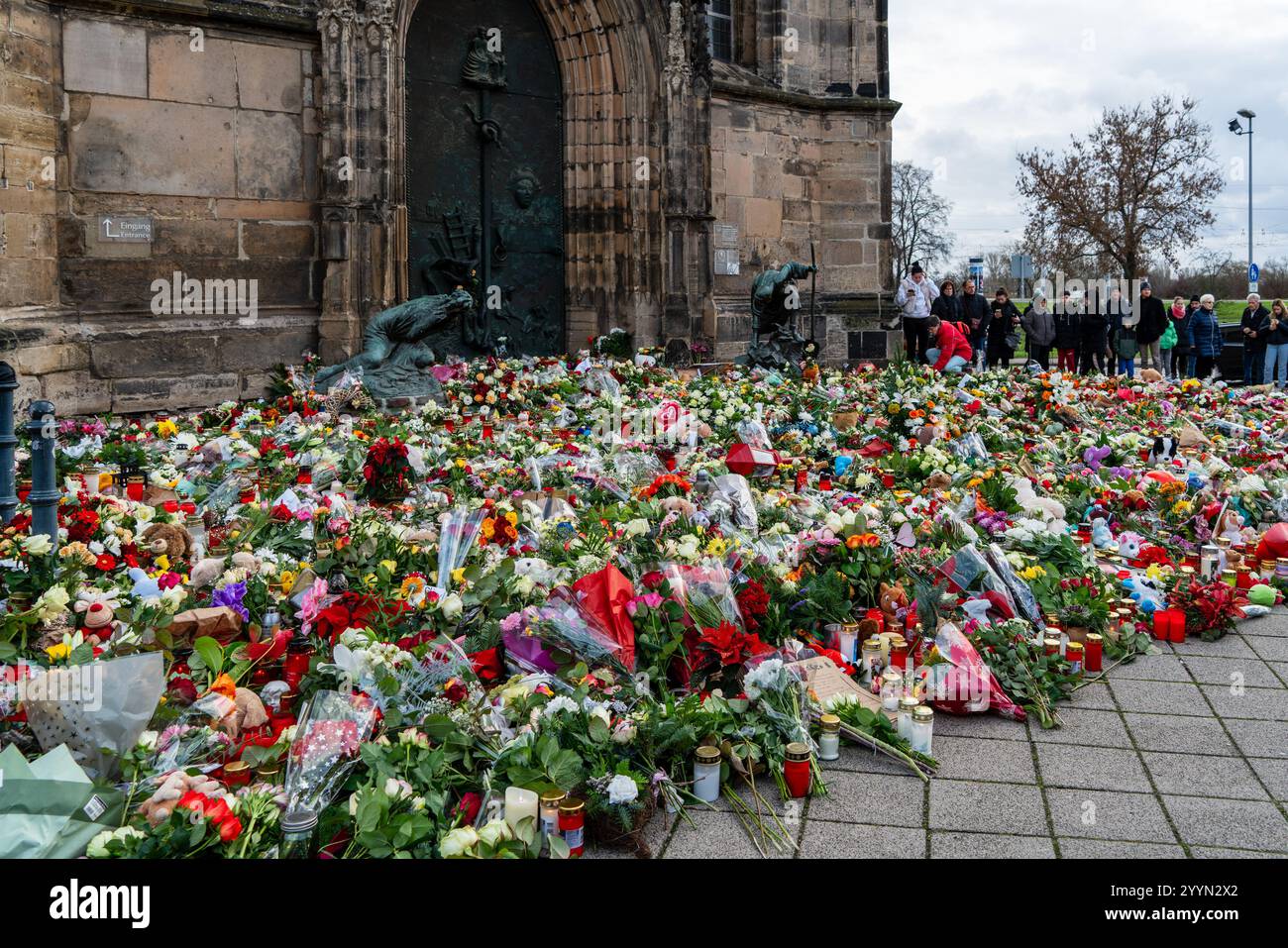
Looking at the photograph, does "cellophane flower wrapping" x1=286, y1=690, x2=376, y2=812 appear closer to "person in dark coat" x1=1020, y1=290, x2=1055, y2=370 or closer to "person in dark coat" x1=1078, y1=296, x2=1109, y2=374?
"person in dark coat" x1=1020, y1=290, x2=1055, y2=370

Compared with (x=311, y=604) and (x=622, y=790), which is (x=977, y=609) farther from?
(x=311, y=604)

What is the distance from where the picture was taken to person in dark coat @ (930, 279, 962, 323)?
1716cm

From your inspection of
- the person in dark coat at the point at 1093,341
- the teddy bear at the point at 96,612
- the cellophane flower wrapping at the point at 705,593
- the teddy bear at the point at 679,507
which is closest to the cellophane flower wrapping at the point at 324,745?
the teddy bear at the point at 96,612

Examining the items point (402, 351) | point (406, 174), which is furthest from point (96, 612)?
point (406, 174)

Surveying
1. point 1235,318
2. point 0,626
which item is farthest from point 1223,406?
point 1235,318

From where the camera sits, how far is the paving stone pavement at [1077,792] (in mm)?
3670

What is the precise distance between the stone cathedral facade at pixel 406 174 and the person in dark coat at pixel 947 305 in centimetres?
140

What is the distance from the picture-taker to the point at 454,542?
566 cm

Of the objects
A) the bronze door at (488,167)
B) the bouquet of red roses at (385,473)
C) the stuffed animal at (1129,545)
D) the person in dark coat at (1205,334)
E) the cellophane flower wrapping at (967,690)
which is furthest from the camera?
the person in dark coat at (1205,334)

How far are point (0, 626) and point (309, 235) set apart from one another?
A: 8516mm

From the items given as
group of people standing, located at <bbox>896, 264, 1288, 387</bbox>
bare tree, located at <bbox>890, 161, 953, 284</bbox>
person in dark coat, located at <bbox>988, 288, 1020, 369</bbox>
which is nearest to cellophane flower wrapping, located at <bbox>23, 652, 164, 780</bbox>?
group of people standing, located at <bbox>896, 264, 1288, 387</bbox>

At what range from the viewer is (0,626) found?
4441 mm

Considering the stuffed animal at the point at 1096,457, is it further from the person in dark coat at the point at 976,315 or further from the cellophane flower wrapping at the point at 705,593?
the person in dark coat at the point at 976,315
